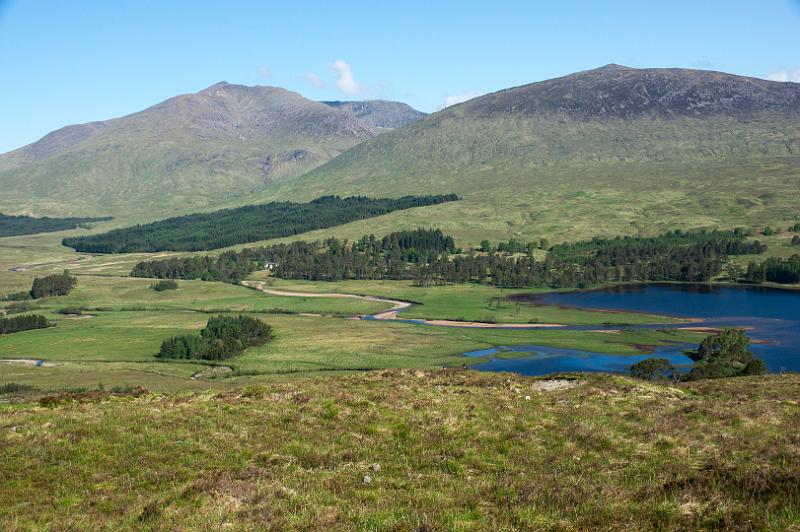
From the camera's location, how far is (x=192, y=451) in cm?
2694

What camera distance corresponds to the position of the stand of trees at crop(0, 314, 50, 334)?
562 feet

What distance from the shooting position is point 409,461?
A: 25.4m

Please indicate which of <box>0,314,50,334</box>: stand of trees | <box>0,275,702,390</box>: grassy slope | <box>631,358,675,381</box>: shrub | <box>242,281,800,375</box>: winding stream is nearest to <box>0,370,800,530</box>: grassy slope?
<box>631,358,675,381</box>: shrub

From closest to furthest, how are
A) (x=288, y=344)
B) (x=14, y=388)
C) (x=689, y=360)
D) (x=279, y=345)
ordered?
(x=14, y=388) < (x=689, y=360) < (x=279, y=345) < (x=288, y=344)

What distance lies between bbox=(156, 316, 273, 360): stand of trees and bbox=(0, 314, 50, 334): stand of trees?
5469cm

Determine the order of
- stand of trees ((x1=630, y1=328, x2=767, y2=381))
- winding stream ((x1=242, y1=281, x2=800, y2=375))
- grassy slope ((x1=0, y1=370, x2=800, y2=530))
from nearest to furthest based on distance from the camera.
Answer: grassy slope ((x1=0, y1=370, x2=800, y2=530))
stand of trees ((x1=630, y1=328, x2=767, y2=381))
winding stream ((x1=242, y1=281, x2=800, y2=375))

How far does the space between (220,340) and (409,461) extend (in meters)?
124

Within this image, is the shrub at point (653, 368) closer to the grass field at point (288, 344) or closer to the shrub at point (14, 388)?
the grass field at point (288, 344)

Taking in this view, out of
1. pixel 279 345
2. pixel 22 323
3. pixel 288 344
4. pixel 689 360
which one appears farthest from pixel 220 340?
pixel 689 360

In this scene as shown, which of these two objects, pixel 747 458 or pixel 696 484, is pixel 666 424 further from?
pixel 696 484

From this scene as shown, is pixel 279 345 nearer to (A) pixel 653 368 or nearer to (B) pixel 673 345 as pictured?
(A) pixel 653 368

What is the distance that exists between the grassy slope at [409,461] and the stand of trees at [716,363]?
172 feet

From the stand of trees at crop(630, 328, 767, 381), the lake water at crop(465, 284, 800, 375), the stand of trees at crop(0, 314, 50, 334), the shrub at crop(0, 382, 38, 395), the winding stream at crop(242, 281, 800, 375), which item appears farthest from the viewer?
the stand of trees at crop(0, 314, 50, 334)

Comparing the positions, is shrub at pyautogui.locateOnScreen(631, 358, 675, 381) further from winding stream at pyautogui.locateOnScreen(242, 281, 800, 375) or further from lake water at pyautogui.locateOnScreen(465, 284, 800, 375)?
winding stream at pyautogui.locateOnScreen(242, 281, 800, 375)
